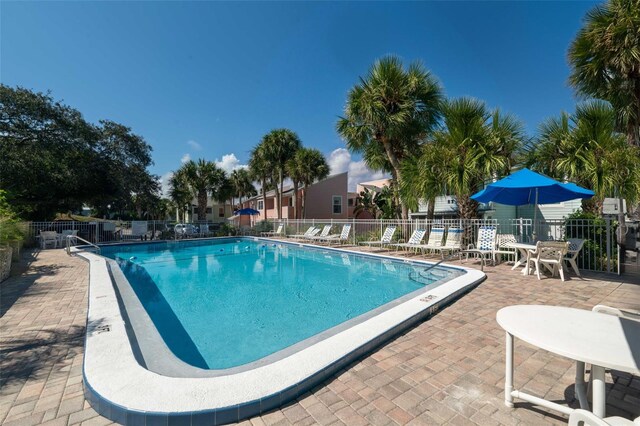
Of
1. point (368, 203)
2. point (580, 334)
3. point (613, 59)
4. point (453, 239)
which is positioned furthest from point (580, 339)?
point (368, 203)

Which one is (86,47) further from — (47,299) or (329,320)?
(329,320)

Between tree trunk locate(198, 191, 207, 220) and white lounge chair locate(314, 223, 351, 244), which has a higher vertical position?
tree trunk locate(198, 191, 207, 220)

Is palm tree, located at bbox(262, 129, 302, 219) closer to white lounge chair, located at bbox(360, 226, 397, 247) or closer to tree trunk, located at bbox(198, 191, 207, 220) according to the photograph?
tree trunk, located at bbox(198, 191, 207, 220)

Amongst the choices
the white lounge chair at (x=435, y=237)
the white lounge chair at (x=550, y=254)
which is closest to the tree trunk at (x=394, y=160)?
the white lounge chair at (x=435, y=237)

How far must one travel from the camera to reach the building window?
31375mm

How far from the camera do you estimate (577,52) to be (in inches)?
376

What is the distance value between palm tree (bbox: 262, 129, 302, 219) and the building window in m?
7.90

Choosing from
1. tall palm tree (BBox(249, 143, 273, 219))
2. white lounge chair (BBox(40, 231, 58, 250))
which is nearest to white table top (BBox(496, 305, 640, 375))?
white lounge chair (BBox(40, 231, 58, 250))

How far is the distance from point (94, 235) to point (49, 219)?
5.53 metres

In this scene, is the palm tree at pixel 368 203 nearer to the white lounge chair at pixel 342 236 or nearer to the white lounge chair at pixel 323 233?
the white lounge chair at pixel 323 233

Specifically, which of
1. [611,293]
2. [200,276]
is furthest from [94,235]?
[611,293]

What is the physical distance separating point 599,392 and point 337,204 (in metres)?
29.9

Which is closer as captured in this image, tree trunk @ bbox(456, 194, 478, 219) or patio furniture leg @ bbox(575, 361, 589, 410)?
patio furniture leg @ bbox(575, 361, 589, 410)

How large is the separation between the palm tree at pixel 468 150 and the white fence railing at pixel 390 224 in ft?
4.22
